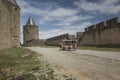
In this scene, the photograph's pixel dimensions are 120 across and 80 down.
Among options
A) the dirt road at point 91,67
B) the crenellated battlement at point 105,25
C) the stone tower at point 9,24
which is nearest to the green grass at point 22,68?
the dirt road at point 91,67

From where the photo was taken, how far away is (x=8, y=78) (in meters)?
6.60

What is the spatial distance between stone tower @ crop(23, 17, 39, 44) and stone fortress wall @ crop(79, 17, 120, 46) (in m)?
38.5

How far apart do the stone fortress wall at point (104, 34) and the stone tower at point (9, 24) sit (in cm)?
1136

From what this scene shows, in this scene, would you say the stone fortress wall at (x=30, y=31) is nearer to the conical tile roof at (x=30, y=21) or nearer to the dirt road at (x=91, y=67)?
the conical tile roof at (x=30, y=21)

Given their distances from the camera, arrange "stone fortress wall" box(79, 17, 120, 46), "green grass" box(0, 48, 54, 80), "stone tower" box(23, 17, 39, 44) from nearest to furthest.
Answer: "green grass" box(0, 48, 54, 80) → "stone fortress wall" box(79, 17, 120, 46) → "stone tower" box(23, 17, 39, 44)

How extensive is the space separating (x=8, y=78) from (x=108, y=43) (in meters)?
19.6

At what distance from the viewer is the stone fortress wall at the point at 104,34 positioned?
22859 mm

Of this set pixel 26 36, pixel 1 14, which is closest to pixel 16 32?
pixel 1 14

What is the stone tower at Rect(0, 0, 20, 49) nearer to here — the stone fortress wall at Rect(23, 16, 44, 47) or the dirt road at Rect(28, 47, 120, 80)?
the dirt road at Rect(28, 47, 120, 80)

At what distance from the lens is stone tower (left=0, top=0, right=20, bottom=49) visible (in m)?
21.0

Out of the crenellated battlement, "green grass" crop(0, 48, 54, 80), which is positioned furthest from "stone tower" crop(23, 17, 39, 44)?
"green grass" crop(0, 48, 54, 80)

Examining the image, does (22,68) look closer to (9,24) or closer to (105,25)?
(9,24)

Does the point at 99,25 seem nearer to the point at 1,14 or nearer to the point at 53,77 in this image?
the point at 1,14

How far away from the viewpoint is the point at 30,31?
68.4 m
